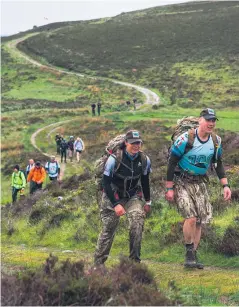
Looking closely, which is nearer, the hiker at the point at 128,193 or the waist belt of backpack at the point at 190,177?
the hiker at the point at 128,193

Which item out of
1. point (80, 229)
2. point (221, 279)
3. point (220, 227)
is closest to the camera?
point (221, 279)

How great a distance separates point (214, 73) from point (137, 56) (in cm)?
2248

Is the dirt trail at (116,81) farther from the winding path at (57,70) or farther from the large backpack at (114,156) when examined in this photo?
the large backpack at (114,156)

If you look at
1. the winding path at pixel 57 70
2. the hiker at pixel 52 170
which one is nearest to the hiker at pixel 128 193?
the hiker at pixel 52 170

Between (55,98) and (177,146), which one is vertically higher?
(177,146)

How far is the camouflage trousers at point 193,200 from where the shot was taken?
7164mm

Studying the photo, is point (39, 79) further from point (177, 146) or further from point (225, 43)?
point (177, 146)

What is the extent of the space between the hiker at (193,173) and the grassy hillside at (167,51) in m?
42.6

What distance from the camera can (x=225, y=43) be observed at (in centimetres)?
8544

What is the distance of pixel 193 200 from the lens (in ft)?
23.7

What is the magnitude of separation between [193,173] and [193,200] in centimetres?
40

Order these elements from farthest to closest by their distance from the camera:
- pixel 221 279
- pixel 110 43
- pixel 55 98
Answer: pixel 110 43 → pixel 55 98 → pixel 221 279

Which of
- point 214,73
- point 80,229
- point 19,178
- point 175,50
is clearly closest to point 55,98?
point 214,73

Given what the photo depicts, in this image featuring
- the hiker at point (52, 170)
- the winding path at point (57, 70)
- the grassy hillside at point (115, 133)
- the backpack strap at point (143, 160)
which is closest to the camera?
the grassy hillside at point (115, 133)
